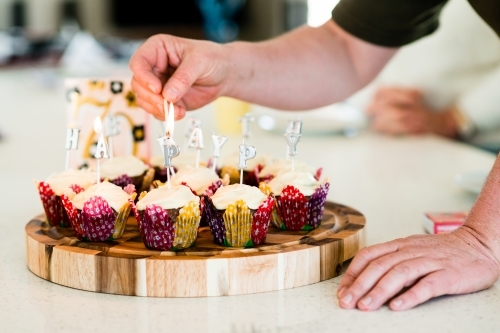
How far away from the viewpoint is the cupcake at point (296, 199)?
128 centimetres

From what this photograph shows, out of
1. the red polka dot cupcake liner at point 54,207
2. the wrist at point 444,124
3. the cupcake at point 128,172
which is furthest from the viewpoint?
the wrist at point 444,124

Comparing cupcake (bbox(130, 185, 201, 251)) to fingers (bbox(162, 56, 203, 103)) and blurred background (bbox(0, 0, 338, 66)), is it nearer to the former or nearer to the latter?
fingers (bbox(162, 56, 203, 103))

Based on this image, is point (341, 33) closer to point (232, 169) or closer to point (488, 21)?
point (488, 21)

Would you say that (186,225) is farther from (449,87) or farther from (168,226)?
(449,87)

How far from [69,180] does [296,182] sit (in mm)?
418

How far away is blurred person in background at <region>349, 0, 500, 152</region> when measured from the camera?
2863 mm

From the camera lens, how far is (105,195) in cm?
124

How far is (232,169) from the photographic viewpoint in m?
1.52

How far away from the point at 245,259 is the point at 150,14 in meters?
8.91

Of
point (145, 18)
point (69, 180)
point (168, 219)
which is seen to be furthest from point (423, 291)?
point (145, 18)

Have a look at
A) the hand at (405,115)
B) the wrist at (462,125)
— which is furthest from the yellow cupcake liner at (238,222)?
the wrist at (462,125)

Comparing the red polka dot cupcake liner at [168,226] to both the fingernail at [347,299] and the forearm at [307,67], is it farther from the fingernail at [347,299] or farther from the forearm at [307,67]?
the forearm at [307,67]

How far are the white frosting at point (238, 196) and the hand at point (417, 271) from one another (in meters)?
0.20

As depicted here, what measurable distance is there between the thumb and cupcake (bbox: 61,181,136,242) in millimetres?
201
